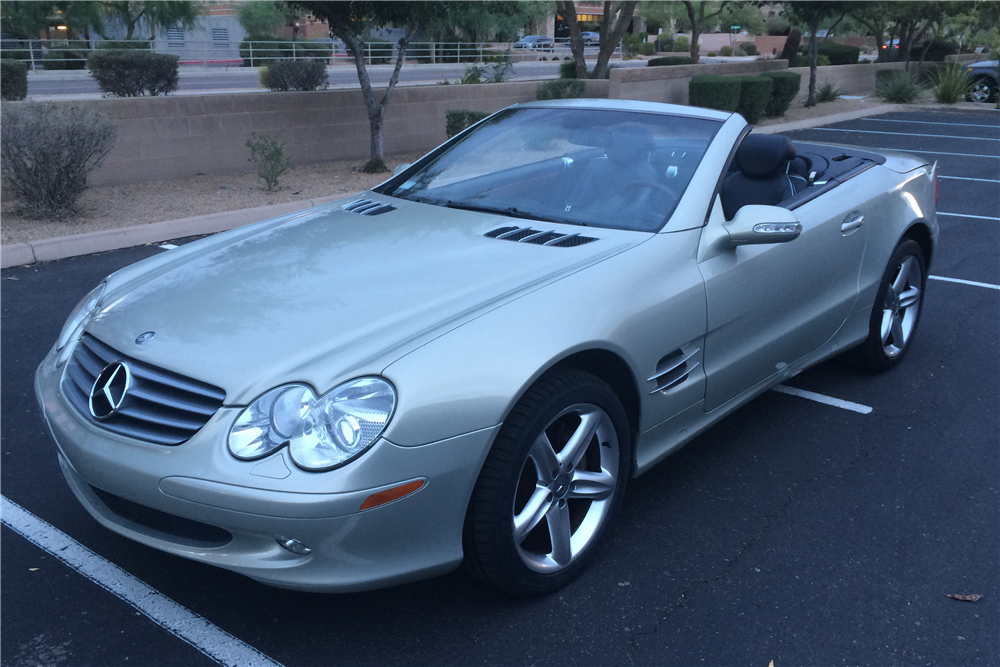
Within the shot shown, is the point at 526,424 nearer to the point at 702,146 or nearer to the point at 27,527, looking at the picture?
the point at 702,146

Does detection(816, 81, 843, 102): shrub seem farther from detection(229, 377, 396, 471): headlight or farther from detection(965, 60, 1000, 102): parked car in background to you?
detection(229, 377, 396, 471): headlight

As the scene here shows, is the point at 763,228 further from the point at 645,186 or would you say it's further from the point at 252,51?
the point at 252,51

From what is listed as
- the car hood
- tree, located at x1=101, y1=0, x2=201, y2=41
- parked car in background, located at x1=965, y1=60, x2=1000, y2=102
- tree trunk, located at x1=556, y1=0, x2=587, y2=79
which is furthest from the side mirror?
tree, located at x1=101, y1=0, x2=201, y2=41

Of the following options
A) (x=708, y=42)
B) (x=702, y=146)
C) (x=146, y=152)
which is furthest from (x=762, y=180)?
(x=708, y=42)

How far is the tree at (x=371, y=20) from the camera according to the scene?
11188 millimetres

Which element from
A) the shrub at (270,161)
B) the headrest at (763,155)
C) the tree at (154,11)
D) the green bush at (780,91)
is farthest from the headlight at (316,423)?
the tree at (154,11)

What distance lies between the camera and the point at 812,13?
70.5 feet

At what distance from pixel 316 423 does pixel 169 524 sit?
601mm

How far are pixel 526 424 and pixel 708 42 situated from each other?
7860cm

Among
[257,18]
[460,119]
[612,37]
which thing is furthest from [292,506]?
[257,18]

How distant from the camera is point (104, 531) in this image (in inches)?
127

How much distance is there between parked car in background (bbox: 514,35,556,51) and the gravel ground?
50.5 meters

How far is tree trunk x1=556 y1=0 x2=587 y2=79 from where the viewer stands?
1971 centimetres

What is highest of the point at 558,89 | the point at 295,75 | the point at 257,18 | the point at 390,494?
the point at 257,18
